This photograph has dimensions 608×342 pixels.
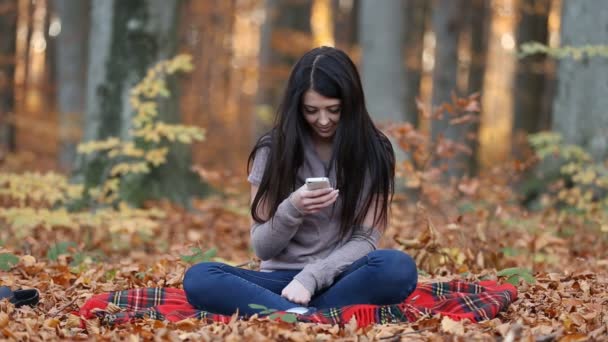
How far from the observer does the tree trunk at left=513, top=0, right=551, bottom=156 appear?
15.0 m

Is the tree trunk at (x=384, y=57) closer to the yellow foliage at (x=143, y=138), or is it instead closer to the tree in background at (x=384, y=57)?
the tree in background at (x=384, y=57)

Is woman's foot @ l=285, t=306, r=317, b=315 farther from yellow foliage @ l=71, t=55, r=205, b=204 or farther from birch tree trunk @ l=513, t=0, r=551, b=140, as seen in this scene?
birch tree trunk @ l=513, t=0, r=551, b=140

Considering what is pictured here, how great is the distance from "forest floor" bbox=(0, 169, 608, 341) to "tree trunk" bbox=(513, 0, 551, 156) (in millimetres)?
6651

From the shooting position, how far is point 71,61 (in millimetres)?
15820

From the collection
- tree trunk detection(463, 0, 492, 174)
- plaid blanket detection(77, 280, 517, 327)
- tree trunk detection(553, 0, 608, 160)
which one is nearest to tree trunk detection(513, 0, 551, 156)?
tree trunk detection(463, 0, 492, 174)

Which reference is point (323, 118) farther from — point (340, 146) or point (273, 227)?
point (273, 227)

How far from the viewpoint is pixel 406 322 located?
13.7 ft

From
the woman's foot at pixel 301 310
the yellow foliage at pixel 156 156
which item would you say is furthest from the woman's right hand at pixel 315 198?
the yellow foliage at pixel 156 156

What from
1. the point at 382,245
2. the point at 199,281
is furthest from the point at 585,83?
the point at 199,281

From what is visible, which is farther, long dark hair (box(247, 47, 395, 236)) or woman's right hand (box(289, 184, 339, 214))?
long dark hair (box(247, 47, 395, 236))

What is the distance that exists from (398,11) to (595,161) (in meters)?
3.44

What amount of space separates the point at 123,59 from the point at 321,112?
192 inches

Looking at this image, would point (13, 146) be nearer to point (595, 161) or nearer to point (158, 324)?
point (595, 161)

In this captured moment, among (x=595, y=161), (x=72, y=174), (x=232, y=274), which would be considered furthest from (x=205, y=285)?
(x=595, y=161)
